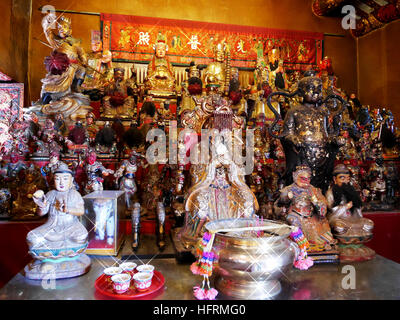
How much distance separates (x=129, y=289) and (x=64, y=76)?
384cm

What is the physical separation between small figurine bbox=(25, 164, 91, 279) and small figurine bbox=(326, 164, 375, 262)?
221cm

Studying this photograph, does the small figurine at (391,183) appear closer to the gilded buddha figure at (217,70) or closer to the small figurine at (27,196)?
the gilded buddha figure at (217,70)

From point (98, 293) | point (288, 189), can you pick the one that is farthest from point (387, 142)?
point (98, 293)

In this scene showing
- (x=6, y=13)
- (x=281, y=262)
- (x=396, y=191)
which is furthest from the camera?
(x=6, y=13)

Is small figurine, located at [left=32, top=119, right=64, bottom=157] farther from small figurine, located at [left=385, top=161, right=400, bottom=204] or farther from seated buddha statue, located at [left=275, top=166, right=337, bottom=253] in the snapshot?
small figurine, located at [left=385, top=161, right=400, bottom=204]

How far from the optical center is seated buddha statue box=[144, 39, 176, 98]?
5.38 metres

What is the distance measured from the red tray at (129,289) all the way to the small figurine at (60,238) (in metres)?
0.27

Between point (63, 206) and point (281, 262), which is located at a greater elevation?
point (63, 206)

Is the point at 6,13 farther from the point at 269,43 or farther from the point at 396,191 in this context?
the point at 396,191

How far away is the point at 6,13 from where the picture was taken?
17.4 ft

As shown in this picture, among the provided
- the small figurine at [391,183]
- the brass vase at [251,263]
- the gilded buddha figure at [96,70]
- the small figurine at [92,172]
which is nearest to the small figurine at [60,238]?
the small figurine at [92,172]

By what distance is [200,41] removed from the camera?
23.1 feet

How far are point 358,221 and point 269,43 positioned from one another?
5805 mm

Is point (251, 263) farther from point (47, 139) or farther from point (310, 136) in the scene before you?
point (47, 139)
